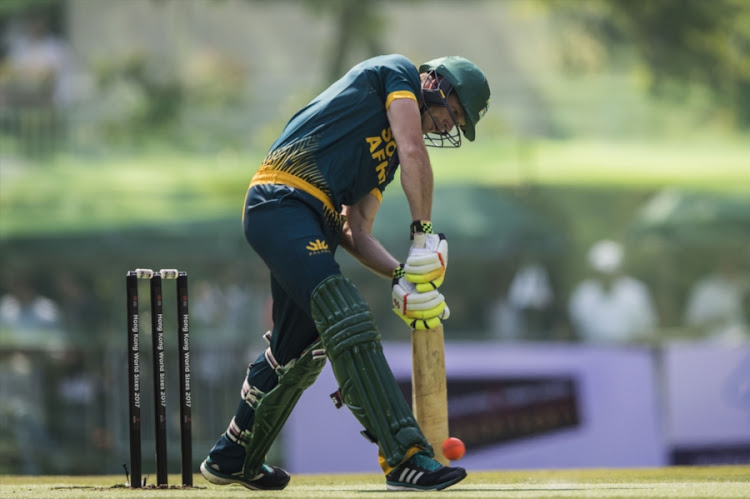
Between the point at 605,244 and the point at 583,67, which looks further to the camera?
the point at 583,67

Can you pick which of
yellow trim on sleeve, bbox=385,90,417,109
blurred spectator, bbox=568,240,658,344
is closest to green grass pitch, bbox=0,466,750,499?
yellow trim on sleeve, bbox=385,90,417,109

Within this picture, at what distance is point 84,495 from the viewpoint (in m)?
4.66

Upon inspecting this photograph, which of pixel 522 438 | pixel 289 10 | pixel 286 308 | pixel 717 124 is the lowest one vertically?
pixel 522 438

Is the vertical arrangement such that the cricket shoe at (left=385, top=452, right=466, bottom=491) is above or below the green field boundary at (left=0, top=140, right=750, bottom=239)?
below

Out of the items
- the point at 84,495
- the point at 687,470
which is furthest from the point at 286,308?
the point at 687,470

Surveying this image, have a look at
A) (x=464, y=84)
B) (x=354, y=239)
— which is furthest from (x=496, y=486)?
(x=464, y=84)

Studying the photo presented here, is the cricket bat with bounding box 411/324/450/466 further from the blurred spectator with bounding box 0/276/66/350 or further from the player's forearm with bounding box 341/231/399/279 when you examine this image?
the blurred spectator with bounding box 0/276/66/350

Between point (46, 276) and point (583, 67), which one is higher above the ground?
point (583, 67)

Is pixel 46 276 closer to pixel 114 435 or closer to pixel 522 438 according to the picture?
pixel 114 435

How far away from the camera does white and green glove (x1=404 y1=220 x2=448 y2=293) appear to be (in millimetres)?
4656

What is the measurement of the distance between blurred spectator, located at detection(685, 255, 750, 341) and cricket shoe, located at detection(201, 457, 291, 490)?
7.44m

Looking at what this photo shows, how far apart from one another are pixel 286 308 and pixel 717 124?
12082mm

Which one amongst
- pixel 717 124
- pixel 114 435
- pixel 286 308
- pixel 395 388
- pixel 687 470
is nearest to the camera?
pixel 395 388

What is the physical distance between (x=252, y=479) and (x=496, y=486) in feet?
3.51
